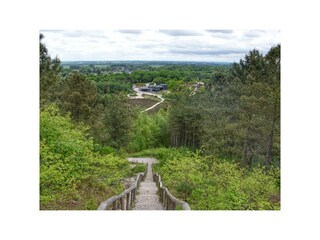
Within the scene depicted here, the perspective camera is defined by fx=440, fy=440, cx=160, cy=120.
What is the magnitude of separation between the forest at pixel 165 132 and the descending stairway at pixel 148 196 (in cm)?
43

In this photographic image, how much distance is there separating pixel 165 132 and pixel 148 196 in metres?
1.45

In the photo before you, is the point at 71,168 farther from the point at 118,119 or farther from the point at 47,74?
the point at 47,74

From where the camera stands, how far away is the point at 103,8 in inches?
313

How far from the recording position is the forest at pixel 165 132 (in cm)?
823

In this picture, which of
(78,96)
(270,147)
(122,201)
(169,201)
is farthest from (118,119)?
(270,147)

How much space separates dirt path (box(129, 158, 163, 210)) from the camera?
8.45 meters

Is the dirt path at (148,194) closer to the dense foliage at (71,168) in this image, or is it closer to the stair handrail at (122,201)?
the stair handrail at (122,201)

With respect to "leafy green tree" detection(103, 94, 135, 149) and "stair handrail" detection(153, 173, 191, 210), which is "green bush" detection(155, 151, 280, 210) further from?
"leafy green tree" detection(103, 94, 135, 149)

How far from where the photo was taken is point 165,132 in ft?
31.8

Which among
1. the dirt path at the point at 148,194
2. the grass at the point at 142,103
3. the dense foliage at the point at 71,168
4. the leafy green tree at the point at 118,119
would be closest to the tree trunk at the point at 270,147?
the dirt path at the point at 148,194

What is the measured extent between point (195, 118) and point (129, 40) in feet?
9.69

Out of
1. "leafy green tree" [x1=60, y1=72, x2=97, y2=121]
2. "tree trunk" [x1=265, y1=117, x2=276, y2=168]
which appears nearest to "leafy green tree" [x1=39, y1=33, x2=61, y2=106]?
"leafy green tree" [x1=60, y1=72, x2=97, y2=121]
